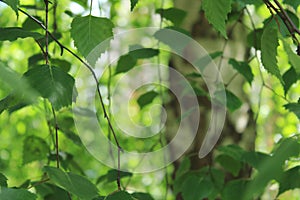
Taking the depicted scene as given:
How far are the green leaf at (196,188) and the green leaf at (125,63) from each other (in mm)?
244

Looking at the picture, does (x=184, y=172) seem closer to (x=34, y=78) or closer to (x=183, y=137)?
(x=183, y=137)

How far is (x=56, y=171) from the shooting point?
1.68 feet

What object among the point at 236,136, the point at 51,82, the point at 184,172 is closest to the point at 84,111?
the point at 184,172

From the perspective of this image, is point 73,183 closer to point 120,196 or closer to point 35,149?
point 120,196

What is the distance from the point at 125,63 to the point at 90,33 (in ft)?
1.21

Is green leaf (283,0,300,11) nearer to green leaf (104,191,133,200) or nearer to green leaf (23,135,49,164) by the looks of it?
green leaf (104,191,133,200)

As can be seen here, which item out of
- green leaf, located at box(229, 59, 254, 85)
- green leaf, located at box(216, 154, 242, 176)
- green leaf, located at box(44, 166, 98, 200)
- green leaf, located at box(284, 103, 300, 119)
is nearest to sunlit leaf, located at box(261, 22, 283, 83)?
green leaf, located at box(284, 103, 300, 119)

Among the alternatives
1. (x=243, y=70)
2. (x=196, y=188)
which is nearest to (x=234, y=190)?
(x=196, y=188)

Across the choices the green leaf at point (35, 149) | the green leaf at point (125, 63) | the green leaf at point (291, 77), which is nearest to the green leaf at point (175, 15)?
the green leaf at point (125, 63)

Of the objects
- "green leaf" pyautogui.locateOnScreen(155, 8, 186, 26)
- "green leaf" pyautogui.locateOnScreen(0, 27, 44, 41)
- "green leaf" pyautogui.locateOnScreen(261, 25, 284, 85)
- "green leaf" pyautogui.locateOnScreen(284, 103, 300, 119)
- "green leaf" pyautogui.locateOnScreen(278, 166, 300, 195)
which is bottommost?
"green leaf" pyautogui.locateOnScreen(278, 166, 300, 195)

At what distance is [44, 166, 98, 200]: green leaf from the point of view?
494mm

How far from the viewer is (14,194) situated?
464 millimetres

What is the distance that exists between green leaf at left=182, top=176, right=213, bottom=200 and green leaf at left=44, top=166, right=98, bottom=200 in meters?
0.31

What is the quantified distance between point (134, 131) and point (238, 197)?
0.36 metres
